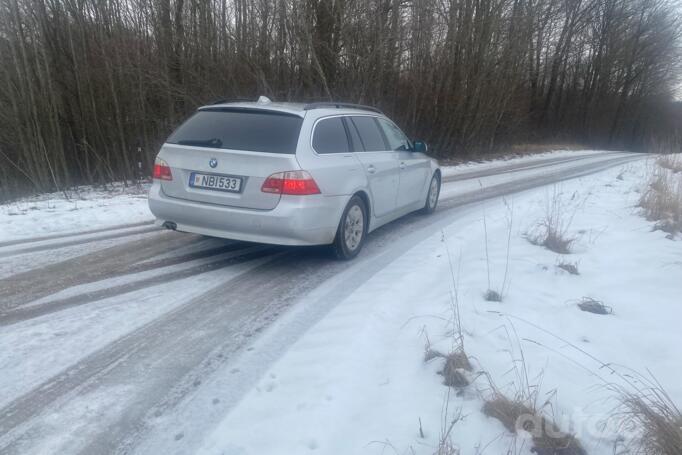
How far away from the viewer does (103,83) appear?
51.3 feet

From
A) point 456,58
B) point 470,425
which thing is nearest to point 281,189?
point 470,425

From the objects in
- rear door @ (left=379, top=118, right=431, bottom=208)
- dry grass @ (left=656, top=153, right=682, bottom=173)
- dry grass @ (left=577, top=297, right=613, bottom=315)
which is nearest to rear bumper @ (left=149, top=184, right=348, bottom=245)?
rear door @ (left=379, top=118, right=431, bottom=208)

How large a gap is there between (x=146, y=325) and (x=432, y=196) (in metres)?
5.92

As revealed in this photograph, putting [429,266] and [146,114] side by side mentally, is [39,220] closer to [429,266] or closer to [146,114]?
[429,266]

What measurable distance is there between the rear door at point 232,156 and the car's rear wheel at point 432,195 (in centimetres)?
378

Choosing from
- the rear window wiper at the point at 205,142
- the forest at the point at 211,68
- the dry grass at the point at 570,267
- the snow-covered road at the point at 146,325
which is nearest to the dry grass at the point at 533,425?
the snow-covered road at the point at 146,325

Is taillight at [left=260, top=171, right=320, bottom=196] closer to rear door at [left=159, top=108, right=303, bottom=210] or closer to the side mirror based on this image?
rear door at [left=159, top=108, right=303, bottom=210]

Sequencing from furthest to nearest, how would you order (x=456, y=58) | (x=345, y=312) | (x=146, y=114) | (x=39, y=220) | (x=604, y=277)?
(x=456, y=58) < (x=146, y=114) < (x=39, y=220) < (x=604, y=277) < (x=345, y=312)

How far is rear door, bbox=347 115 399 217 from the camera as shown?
6.86m

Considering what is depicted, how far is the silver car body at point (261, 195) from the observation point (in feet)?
18.4

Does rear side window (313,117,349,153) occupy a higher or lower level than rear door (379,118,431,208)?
higher

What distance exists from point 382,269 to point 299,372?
2.54m

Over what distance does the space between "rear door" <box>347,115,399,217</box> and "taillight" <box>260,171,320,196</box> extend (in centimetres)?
125

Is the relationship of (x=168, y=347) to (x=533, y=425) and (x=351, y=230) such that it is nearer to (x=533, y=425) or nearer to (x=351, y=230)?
(x=533, y=425)
